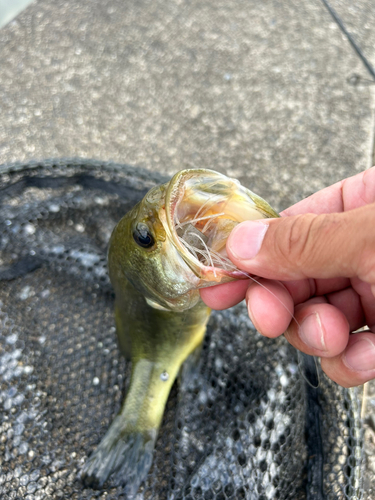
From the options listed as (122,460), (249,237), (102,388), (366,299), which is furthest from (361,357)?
(102,388)

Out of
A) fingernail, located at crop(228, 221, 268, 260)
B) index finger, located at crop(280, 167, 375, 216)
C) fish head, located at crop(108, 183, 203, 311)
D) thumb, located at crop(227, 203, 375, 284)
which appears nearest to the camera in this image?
thumb, located at crop(227, 203, 375, 284)

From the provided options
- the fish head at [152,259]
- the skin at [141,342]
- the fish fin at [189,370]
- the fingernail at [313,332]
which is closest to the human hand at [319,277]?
the fingernail at [313,332]

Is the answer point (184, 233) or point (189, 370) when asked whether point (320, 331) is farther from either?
point (189, 370)

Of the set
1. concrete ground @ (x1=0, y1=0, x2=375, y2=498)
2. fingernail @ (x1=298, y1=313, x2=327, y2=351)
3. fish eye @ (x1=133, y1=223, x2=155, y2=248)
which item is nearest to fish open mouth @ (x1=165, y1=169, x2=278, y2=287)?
fish eye @ (x1=133, y1=223, x2=155, y2=248)

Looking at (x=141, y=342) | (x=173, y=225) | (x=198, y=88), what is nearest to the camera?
(x=173, y=225)

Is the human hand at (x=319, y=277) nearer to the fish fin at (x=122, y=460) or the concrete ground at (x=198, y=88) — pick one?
the fish fin at (x=122, y=460)

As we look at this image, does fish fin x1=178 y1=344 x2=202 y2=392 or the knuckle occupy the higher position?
the knuckle

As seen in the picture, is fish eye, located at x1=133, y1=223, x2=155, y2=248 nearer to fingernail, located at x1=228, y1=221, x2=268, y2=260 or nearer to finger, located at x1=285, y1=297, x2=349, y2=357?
fingernail, located at x1=228, y1=221, x2=268, y2=260

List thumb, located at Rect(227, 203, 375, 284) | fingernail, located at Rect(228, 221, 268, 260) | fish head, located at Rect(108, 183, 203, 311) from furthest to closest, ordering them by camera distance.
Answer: fish head, located at Rect(108, 183, 203, 311)
fingernail, located at Rect(228, 221, 268, 260)
thumb, located at Rect(227, 203, 375, 284)
